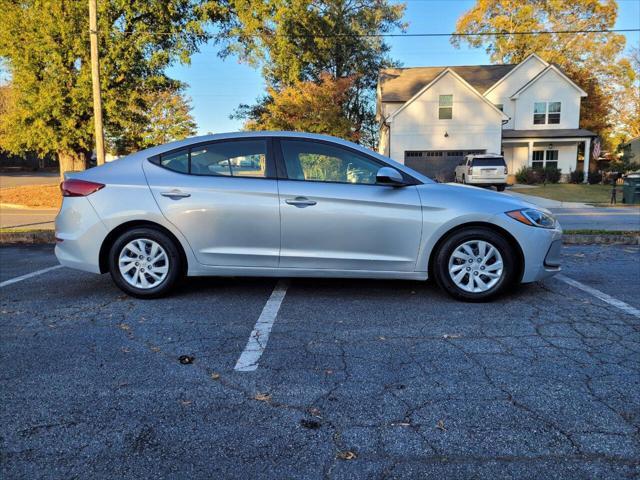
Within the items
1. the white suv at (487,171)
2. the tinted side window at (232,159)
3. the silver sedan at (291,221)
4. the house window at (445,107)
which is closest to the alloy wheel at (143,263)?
the silver sedan at (291,221)

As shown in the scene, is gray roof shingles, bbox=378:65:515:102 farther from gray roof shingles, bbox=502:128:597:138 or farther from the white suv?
the white suv

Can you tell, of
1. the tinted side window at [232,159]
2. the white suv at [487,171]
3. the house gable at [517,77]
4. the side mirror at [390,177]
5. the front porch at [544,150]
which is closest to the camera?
the side mirror at [390,177]

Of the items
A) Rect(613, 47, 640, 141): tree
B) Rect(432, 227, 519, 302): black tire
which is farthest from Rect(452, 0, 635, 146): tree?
Rect(432, 227, 519, 302): black tire

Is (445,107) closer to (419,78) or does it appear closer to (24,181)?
(419,78)

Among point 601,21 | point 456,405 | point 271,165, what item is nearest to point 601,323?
point 456,405

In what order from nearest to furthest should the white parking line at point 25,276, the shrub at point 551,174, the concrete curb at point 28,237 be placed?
the white parking line at point 25,276
the concrete curb at point 28,237
the shrub at point 551,174

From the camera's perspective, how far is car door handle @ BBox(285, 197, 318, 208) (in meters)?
4.56

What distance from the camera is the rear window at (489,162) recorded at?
22438 mm

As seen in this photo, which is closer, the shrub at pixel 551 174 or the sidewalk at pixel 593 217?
the sidewalk at pixel 593 217

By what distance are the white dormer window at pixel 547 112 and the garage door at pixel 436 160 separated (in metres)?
6.83

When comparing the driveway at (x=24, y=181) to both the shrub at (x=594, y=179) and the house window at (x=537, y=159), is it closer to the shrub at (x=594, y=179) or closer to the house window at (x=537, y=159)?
the house window at (x=537, y=159)

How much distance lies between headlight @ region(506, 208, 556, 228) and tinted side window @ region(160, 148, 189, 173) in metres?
3.16

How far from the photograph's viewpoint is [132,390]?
2.91 meters

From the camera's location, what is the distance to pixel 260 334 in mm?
3824
